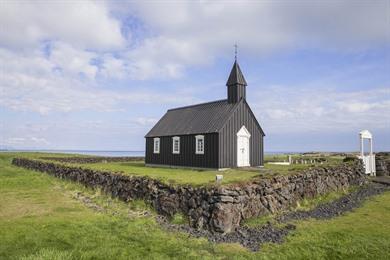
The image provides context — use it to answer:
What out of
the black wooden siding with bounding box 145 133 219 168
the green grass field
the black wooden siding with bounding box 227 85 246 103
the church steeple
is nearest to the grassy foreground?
the green grass field

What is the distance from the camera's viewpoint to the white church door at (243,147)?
27.8 meters

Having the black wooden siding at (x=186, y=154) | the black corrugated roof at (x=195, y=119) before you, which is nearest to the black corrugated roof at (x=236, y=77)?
the black corrugated roof at (x=195, y=119)

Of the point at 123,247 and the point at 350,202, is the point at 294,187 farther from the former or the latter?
the point at 123,247

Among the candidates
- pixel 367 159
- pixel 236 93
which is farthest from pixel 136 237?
pixel 367 159

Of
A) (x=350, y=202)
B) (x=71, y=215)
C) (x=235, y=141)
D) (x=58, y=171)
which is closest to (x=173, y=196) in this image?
(x=71, y=215)

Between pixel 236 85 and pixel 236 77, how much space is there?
0.81 m

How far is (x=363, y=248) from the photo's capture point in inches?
395

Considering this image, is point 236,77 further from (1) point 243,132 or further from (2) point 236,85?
(1) point 243,132

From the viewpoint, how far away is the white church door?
27781 millimetres

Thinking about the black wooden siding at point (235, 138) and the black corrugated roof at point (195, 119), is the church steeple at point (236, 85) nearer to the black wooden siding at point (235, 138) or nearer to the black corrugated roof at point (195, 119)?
the black corrugated roof at point (195, 119)

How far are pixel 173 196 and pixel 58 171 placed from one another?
19702 mm

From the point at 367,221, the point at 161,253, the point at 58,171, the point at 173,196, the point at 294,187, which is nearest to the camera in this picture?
the point at 161,253

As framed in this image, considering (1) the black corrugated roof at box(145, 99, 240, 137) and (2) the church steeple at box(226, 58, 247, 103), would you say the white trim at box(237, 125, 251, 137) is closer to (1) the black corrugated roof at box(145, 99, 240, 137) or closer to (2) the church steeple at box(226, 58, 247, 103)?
A: (1) the black corrugated roof at box(145, 99, 240, 137)

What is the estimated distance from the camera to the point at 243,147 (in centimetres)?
2822
